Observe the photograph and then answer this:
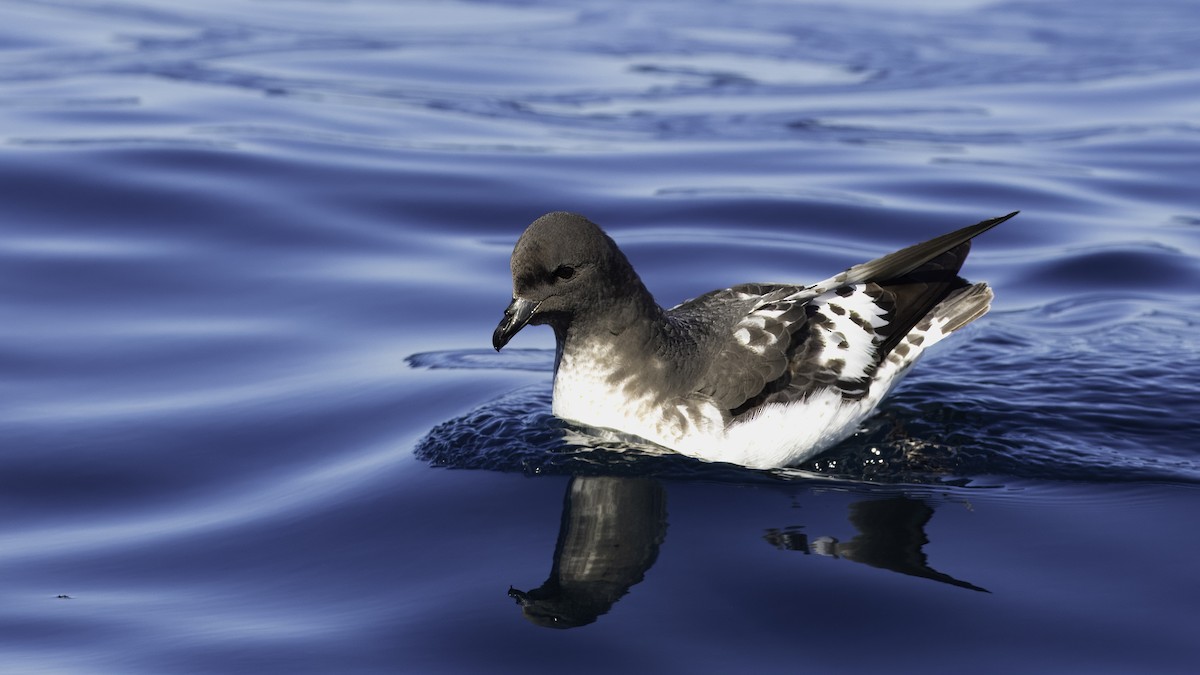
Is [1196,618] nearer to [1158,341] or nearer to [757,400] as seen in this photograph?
[757,400]

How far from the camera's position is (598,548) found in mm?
5895

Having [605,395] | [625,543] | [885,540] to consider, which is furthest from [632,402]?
[885,540]

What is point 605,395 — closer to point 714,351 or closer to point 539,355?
point 714,351

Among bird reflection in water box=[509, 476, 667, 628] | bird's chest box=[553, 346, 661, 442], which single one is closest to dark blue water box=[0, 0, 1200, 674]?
bird reflection in water box=[509, 476, 667, 628]

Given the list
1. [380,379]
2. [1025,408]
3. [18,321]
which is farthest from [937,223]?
[18,321]

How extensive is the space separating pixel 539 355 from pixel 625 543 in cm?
316

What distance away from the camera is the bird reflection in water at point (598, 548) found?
17.6 feet

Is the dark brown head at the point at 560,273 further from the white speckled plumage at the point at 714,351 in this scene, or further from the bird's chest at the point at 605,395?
the bird's chest at the point at 605,395

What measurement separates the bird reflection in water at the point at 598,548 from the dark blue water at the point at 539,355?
0.07 ft

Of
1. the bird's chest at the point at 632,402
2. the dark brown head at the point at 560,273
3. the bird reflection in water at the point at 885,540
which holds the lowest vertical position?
the bird reflection in water at the point at 885,540

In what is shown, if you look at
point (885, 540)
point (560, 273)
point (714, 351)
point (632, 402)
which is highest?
point (560, 273)

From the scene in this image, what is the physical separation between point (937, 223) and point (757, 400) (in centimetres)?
526

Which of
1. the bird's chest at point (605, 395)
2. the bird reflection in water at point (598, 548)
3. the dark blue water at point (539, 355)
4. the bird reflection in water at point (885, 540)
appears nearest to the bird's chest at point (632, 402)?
the bird's chest at point (605, 395)

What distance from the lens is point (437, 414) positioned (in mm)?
7785
